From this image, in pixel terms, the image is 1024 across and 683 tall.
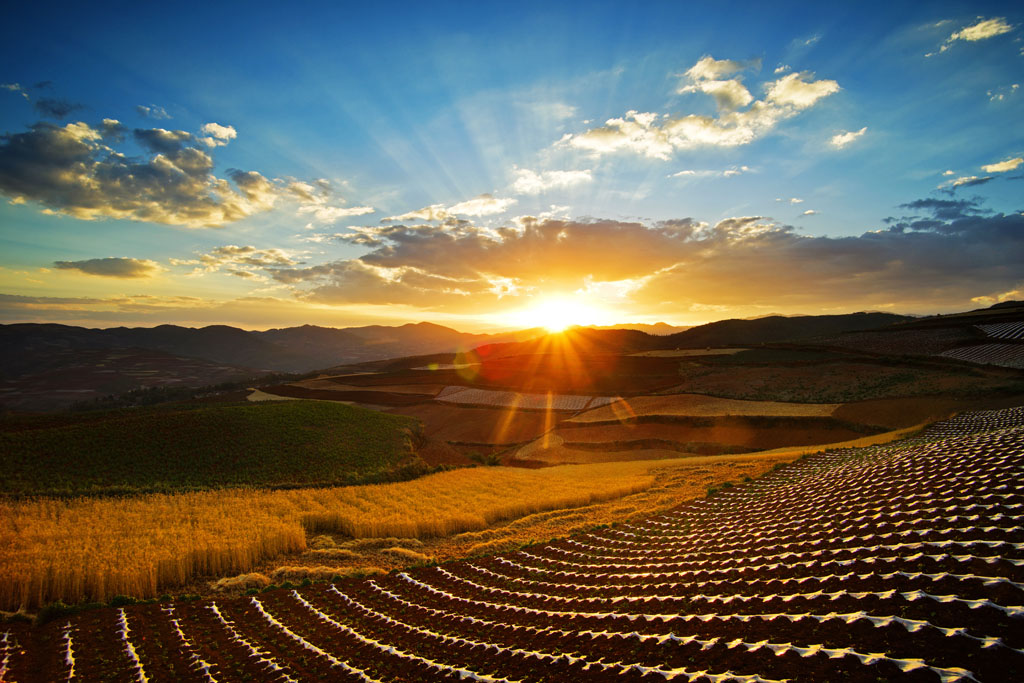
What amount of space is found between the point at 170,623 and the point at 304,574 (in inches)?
176

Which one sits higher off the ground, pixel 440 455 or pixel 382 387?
pixel 382 387

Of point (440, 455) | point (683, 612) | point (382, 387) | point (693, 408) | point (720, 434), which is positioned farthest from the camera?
point (382, 387)

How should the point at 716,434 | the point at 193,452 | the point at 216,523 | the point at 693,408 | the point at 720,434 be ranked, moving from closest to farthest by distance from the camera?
the point at 216,523 → the point at 193,452 → the point at 720,434 → the point at 716,434 → the point at 693,408

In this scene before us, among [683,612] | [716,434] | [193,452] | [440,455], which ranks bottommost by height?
[440,455]

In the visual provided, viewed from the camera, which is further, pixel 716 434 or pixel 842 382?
pixel 842 382

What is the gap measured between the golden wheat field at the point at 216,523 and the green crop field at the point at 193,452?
397cm

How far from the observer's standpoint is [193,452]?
1415 inches

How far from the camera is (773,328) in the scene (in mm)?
143375

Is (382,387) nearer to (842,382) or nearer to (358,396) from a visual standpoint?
(358,396)

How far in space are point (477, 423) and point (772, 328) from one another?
121186 mm

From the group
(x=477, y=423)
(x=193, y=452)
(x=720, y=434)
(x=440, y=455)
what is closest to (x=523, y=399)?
(x=477, y=423)

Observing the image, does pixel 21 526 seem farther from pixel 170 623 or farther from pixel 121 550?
pixel 170 623

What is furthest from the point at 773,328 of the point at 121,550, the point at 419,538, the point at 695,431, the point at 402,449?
the point at 121,550

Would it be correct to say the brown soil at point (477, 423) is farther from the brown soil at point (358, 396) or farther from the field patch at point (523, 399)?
the brown soil at point (358, 396)
